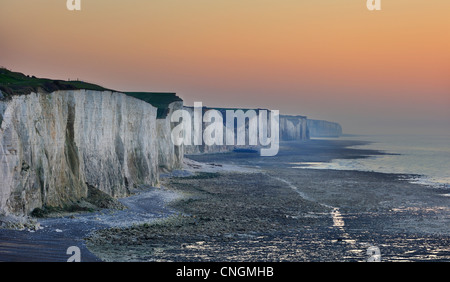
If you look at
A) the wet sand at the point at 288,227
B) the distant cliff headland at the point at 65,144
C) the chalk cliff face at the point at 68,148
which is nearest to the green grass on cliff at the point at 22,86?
the distant cliff headland at the point at 65,144

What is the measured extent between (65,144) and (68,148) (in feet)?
0.77

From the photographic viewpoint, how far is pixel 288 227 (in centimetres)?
2541

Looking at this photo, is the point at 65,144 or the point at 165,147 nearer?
the point at 65,144

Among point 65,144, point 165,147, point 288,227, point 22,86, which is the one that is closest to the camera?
point 22,86

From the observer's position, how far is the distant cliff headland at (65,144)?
22375 millimetres

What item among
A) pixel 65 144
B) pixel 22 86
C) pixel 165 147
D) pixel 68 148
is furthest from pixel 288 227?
pixel 165 147

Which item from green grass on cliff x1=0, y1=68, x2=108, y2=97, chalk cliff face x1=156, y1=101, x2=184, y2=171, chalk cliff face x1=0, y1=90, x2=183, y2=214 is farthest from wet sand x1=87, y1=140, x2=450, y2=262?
chalk cliff face x1=156, y1=101, x2=184, y2=171

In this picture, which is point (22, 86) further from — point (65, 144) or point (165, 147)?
point (165, 147)

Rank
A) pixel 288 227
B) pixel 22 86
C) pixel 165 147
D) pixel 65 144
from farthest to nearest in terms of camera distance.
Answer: pixel 165 147 → pixel 65 144 → pixel 288 227 → pixel 22 86

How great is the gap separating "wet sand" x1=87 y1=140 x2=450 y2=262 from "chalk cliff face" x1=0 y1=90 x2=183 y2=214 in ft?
12.1

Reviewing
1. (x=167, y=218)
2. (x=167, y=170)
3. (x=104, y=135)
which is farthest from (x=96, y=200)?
(x=167, y=170)

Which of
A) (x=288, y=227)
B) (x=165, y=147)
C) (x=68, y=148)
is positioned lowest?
(x=288, y=227)

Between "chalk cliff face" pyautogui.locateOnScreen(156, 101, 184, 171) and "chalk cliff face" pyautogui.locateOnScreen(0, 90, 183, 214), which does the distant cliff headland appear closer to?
"chalk cliff face" pyautogui.locateOnScreen(0, 90, 183, 214)
